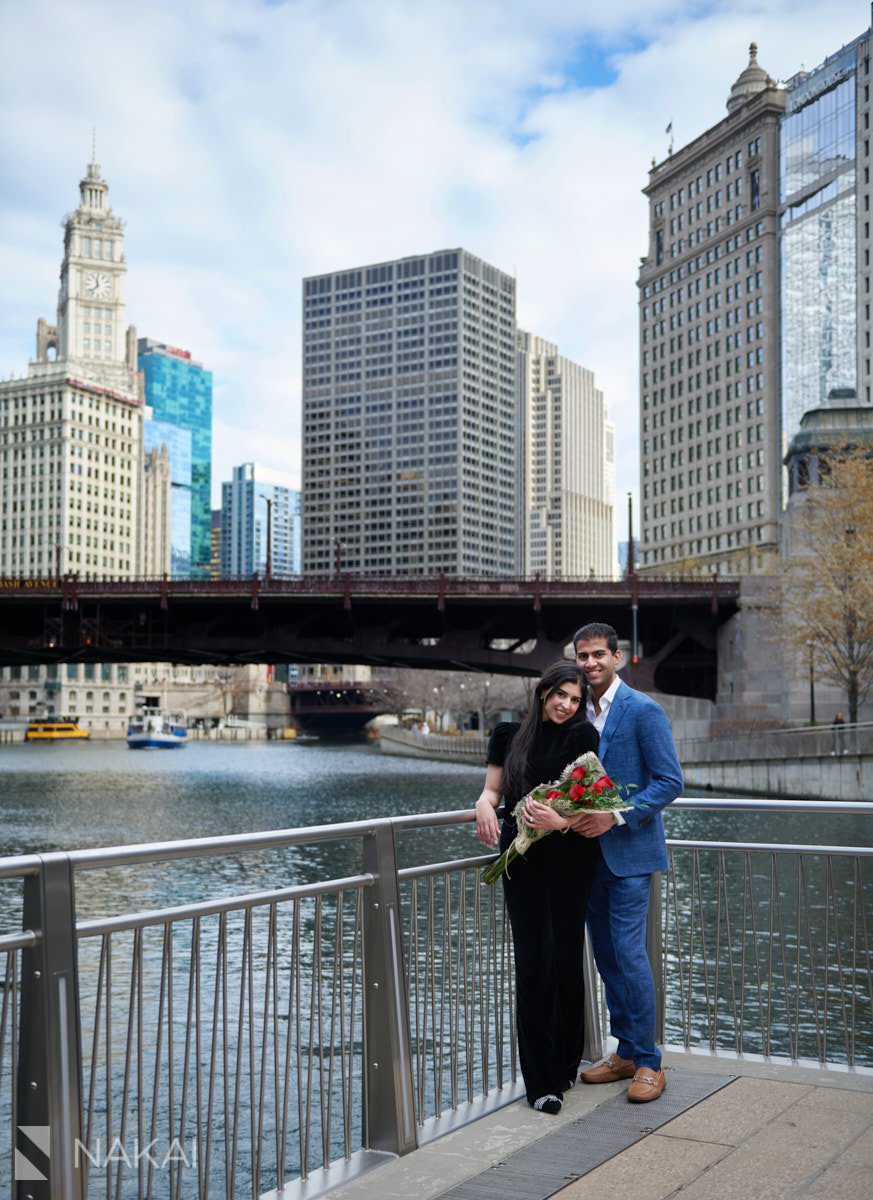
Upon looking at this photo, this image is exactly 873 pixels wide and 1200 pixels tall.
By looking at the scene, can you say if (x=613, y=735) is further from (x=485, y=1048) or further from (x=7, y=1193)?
(x=7, y=1193)

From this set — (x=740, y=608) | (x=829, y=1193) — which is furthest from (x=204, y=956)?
(x=740, y=608)

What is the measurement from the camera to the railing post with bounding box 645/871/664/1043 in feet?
25.4

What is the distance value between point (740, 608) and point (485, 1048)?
58242 mm

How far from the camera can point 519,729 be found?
677cm

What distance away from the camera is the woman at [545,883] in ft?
21.3

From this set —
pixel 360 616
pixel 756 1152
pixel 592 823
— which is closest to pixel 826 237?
pixel 360 616

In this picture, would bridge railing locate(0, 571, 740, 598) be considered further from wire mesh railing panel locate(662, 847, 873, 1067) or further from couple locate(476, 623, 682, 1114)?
couple locate(476, 623, 682, 1114)

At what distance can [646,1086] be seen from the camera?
6648 mm

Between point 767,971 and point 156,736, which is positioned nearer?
point 767,971

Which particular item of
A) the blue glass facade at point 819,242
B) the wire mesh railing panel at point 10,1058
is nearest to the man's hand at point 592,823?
the wire mesh railing panel at point 10,1058

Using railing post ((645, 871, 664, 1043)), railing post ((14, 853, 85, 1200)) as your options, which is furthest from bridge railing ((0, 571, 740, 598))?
railing post ((14, 853, 85, 1200))

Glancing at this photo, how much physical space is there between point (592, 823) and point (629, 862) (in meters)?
0.50

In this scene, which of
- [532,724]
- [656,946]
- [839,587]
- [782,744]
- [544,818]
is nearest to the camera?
[544,818]

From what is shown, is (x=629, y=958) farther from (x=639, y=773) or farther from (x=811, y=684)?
(x=811, y=684)
